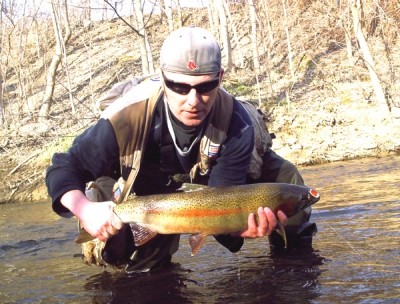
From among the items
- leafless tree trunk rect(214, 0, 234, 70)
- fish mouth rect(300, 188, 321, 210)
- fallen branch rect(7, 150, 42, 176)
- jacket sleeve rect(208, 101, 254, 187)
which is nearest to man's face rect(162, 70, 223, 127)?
jacket sleeve rect(208, 101, 254, 187)

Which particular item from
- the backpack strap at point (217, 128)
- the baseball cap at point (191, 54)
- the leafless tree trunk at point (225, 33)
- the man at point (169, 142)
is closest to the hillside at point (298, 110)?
the leafless tree trunk at point (225, 33)

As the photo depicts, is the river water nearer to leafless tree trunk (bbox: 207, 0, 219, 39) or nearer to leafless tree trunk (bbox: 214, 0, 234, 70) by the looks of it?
leafless tree trunk (bbox: 214, 0, 234, 70)

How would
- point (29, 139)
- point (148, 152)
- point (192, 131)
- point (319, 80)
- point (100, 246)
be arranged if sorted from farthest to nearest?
1. point (319, 80)
2. point (29, 139)
3. point (100, 246)
4. point (148, 152)
5. point (192, 131)

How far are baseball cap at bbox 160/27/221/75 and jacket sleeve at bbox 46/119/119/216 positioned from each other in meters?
0.62

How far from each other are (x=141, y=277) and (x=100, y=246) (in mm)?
421

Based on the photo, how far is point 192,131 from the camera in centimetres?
390

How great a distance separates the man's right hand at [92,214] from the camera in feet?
11.1

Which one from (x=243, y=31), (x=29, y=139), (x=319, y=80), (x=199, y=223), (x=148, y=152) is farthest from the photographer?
(x=243, y=31)

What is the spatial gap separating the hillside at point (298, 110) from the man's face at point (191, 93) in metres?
10.6

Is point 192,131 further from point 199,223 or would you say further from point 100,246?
point 100,246

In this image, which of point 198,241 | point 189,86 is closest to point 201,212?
point 198,241

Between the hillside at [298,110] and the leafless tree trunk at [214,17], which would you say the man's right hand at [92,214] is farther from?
the leafless tree trunk at [214,17]

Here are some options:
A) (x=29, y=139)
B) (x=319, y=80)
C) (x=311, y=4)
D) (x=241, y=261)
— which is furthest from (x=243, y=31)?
(x=241, y=261)

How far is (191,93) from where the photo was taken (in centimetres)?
349
